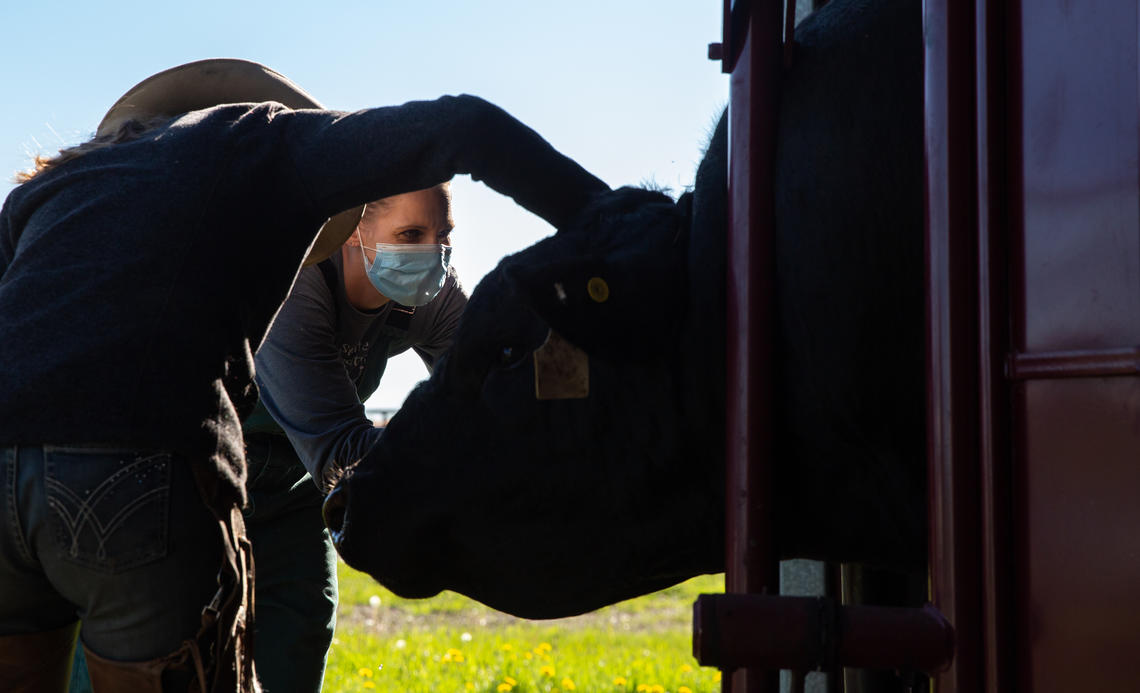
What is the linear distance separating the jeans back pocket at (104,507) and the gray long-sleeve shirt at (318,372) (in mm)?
1016

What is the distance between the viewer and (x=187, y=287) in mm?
1835

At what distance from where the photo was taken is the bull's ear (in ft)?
6.40

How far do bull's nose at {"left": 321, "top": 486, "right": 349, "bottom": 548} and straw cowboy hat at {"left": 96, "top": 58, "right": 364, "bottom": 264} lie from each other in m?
0.57

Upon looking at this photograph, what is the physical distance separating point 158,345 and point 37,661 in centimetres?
63

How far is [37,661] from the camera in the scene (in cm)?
192

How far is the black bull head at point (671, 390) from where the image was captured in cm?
190

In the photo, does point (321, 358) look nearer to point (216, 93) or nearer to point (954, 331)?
point (216, 93)

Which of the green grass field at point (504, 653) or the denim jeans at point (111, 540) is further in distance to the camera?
the green grass field at point (504, 653)

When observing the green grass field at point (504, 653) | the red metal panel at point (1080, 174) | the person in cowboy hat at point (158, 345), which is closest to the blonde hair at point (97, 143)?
the person in cowboy hat at point (158, 345)

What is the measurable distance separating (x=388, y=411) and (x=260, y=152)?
2091cm

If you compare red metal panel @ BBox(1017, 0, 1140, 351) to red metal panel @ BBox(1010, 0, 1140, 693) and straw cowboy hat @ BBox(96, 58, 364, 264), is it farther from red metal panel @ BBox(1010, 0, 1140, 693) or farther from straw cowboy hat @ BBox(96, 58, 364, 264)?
straw cowboy hat @ BBox(96, 58, 364, 264)

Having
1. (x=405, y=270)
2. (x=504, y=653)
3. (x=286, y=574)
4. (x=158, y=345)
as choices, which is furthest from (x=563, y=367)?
(x=504, y=653)

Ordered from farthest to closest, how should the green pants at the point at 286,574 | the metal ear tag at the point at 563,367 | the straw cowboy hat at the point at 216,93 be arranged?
1. the green pants at the point at 286,574
2. the straw cowboy hat at the point at 216,93
3. the metal ear tag at the point at 563,367

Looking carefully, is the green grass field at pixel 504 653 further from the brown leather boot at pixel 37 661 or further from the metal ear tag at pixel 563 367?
the metal ear tag at pixel 563 367
